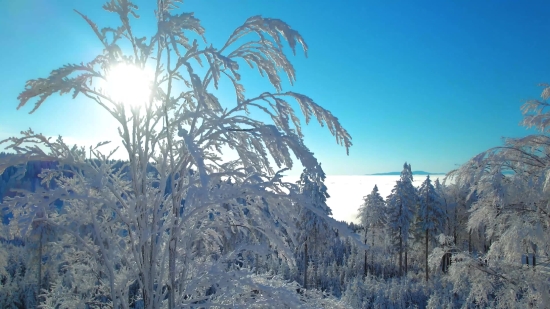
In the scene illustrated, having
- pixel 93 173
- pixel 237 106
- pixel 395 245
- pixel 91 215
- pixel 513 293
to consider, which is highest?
pixel 237 106

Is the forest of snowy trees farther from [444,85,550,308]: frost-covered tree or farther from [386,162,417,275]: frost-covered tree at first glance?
[386,162,417,275]: frost-covered tree

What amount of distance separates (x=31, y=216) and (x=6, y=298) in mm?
23141

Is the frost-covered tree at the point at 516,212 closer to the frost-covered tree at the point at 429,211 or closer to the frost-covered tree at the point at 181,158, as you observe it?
the frost-covered tree at the point at 181,158

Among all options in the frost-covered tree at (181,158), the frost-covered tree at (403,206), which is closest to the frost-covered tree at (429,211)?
the frost-covered tree at (403,206)

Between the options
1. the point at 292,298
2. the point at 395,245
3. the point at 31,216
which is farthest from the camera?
the point at 395,245

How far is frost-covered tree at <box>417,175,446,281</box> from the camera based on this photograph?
28438mm

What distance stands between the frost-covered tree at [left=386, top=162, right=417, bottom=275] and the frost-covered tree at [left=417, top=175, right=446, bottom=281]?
0.90 meters

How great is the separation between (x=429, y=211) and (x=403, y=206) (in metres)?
2.32

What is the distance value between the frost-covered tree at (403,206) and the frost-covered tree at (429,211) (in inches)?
35.6

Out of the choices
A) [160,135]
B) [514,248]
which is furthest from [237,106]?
[514,248]

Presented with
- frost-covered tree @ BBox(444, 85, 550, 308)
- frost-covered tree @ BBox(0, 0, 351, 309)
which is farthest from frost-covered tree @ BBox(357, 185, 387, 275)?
frost-covered tree @ BBox(0, 0, 351, 309)

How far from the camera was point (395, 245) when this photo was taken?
1246 inches

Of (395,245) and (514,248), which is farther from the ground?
(514,248)

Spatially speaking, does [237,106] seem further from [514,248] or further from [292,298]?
[514,248]
